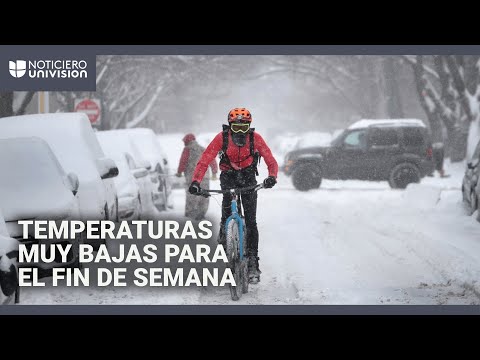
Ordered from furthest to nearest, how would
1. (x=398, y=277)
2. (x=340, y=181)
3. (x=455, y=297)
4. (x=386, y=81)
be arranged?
(x=386, y=81) < (x=340, y=181) < (x=398, y=277) < (x=455, y=297)

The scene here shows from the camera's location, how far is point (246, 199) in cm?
927

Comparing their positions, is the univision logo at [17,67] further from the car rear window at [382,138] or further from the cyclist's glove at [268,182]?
the car rear window at [382,138]

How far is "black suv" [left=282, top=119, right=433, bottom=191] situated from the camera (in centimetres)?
2314

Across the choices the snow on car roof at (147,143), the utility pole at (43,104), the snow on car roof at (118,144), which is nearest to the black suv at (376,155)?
the snow on car roof at (147,143)

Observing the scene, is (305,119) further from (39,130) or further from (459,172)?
(39,130)

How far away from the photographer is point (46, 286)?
26.6 ft

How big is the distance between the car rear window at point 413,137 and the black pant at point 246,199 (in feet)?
48.9

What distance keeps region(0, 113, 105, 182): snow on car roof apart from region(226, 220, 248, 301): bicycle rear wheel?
2.20 meters

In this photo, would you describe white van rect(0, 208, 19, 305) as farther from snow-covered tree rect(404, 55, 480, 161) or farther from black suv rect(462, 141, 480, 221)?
snow-covered tree rect(404, 55, 480, 161)

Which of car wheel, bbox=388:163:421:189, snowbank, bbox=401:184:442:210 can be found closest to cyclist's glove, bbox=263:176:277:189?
snowbank, bbox=401:184:442:210

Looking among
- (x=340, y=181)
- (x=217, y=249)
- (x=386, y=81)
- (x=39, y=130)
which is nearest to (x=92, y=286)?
(x=217, y=249)

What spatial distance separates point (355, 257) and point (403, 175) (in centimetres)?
1201

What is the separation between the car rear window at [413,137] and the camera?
23.8 meters

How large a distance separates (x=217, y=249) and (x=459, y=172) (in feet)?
52.6
